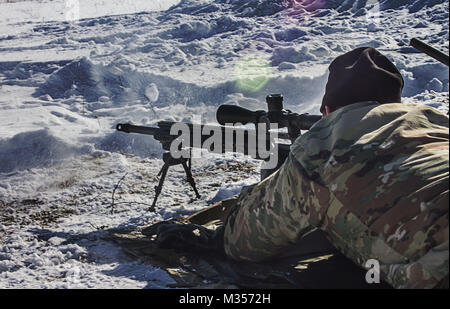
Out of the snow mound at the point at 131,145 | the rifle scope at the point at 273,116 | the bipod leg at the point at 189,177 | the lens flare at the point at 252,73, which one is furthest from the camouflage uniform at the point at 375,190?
the lens flare at the point at 252,73

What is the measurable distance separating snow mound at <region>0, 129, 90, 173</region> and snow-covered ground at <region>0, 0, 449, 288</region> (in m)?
0.02

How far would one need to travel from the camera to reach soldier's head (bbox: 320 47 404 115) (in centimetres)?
210

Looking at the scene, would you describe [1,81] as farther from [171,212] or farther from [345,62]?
[345,62]

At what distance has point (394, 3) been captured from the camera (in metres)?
13.5

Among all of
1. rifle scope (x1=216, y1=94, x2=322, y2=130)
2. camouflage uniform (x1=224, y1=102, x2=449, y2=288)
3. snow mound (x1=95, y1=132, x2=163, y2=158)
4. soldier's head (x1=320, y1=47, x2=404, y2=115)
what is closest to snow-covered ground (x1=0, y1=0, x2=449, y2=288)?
snow mound (x1=95, y1=132, x2=163, y2=158)

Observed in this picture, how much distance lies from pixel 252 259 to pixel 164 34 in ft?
38.6

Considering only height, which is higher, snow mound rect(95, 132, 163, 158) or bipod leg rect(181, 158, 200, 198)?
bipod leg rect(181, 158, 200, 198)

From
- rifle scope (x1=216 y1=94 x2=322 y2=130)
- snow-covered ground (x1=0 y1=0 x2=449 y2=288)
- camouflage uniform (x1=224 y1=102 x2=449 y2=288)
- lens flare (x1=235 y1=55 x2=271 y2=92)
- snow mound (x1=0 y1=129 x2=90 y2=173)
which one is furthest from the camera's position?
lens flare (x1=235 y1=55 x2=271 y2=92)

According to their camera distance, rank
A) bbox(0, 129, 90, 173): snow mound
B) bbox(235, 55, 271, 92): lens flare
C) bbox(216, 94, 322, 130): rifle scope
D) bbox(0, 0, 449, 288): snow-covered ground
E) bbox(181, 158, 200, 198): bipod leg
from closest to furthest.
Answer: bbox(216, 94, 322, 130): rifle scope < bbox(0, 0, 449, 288): snow-covered ground < bbox(181, 158, 200, 198): bipod leg < bbox(0, 129, 90, 173): snow mound < bbox(235, 55, 271, 92): lens flare

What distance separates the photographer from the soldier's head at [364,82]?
2.10 m

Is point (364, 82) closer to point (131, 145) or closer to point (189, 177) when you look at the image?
point (189, 177)

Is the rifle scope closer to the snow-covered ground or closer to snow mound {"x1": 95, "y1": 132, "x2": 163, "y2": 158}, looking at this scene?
the snow-covered ground

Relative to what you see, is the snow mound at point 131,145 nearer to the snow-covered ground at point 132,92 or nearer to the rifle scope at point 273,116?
the snow-covered ground at point 132,92

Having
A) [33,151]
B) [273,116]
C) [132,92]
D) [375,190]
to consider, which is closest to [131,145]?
[33,151]
